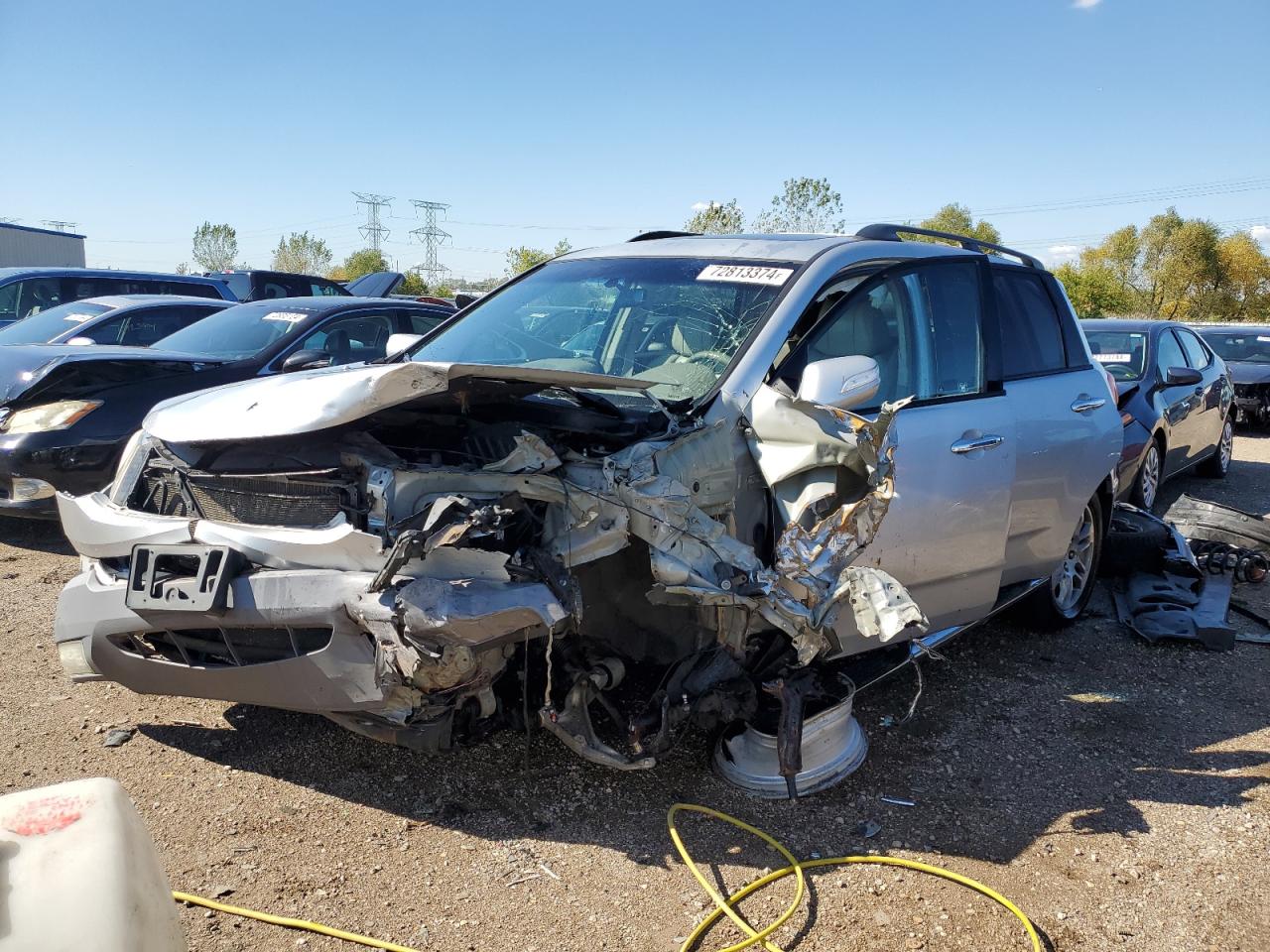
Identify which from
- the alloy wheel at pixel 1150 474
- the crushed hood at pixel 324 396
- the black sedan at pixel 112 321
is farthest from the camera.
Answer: the black sedan at pixel 112 321

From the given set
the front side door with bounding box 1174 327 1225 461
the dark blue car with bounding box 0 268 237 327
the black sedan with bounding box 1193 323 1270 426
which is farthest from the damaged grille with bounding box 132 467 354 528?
the black sedan with bounding box 1193 323 1270 426

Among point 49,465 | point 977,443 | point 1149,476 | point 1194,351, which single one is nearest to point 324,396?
point 977,443

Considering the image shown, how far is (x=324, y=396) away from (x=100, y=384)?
13.2 ft

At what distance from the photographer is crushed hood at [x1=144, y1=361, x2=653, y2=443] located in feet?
8.59

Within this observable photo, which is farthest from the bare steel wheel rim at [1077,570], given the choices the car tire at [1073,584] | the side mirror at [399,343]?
the side mirror at [399,343]

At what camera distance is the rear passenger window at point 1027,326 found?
14.4 feet

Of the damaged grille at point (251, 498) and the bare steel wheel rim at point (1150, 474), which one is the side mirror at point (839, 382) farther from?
the bare steel wheel rim at point (1150, 474)

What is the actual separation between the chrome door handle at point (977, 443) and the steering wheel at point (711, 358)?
987 millimetres

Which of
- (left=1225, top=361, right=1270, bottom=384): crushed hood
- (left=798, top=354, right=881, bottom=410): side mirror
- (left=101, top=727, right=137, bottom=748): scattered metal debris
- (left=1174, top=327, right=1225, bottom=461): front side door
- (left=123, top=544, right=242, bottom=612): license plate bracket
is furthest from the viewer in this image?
(left=1225, top=361, right=1270, bottom=384): crushed hood

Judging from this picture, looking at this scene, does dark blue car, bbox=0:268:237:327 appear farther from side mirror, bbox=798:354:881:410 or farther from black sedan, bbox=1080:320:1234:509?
side mirror, bbox=798:354:881:410

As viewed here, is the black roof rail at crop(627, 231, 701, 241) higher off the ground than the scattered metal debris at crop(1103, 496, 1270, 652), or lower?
higher

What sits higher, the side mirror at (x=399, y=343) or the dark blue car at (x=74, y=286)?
the dark blue car at (x=74, y=286)

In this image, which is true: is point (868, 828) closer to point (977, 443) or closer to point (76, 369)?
point (977, 443)

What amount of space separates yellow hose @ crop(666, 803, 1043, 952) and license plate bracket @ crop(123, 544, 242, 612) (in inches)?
60.7
